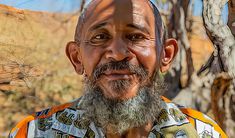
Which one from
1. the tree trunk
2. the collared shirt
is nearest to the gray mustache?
the collared shirt

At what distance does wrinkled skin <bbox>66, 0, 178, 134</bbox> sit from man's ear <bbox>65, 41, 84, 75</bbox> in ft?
0.15

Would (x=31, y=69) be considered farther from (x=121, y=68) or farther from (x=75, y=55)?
(x=121, y=68)

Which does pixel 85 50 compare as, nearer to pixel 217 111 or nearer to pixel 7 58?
pixel 217 111

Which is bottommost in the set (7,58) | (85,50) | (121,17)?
(7,58)

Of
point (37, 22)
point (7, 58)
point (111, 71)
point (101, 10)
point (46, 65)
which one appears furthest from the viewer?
point (37, 22)

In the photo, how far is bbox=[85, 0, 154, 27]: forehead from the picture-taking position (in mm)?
1917

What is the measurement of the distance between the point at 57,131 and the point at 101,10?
1.83 feet

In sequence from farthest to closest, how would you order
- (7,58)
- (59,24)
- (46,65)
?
1. (59,24)
2. (46,65)
3. (7,58)

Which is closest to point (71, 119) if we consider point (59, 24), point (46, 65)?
point (46, 65)

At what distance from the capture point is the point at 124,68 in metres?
1.85

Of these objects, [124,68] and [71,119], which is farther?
[71,119]

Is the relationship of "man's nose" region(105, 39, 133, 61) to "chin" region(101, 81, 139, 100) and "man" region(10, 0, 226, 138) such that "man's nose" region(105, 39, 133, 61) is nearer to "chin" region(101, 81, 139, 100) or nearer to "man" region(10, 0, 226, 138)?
"man" region(10, 0, 226, 138)

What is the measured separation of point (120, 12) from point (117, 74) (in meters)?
0.27

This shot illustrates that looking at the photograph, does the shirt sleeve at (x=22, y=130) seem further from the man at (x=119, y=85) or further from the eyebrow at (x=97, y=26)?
the eyebrow at (x=97, y=26)
